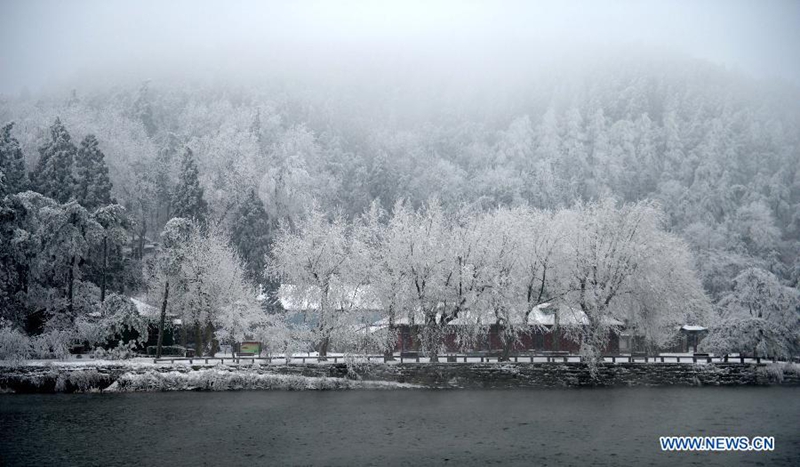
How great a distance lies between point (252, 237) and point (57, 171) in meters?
21.1

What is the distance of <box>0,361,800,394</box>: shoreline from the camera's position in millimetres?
41375

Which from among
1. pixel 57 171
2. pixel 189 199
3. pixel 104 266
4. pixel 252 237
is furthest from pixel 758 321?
pixel 57 171

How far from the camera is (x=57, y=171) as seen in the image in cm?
5916

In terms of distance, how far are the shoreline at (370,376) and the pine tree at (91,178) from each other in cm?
2096

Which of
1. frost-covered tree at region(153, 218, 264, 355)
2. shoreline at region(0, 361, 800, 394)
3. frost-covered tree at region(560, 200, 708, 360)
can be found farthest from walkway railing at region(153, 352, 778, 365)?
frost-covered tree at region(153, 218, 264, 355)

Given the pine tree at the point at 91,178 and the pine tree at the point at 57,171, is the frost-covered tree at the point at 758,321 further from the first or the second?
the pine tree at the point at 57,171

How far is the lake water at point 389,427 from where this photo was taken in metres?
23.0

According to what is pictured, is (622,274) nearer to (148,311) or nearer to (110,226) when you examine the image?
(148,311)

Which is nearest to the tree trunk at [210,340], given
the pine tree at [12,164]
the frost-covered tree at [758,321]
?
the pine tree at [12,164]

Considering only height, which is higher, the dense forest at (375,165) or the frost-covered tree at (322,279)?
the dense forest at (375,165)

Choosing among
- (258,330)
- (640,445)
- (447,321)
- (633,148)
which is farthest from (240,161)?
(640,445)

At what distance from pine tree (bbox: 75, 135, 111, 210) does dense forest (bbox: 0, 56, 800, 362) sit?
24 cm

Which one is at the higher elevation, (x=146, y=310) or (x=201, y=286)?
(x=201, y=286)

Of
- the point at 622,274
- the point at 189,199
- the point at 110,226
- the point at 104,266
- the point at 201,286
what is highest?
the point at 189,199
